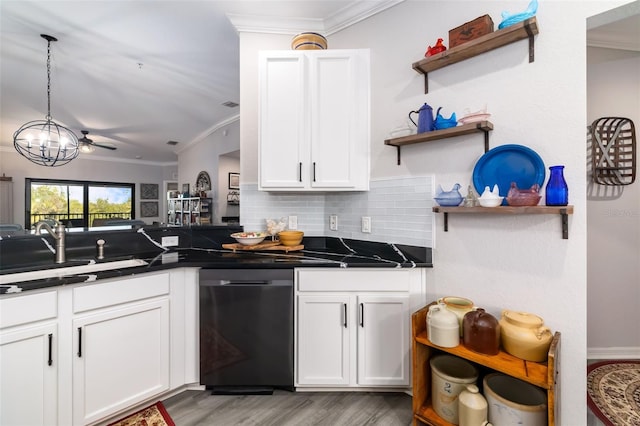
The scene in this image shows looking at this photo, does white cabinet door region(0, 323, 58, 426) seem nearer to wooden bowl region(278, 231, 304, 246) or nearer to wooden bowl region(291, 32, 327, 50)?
wooden bowl region(278, 231, 304, 246)

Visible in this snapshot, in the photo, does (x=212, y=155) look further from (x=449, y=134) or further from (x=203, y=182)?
(x=449, y=134)

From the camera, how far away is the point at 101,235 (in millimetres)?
1943

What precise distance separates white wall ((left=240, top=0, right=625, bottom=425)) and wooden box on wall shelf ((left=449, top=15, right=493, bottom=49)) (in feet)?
0.39

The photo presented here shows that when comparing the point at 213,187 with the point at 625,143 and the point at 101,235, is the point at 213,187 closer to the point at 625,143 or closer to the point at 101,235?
the point at 101,235

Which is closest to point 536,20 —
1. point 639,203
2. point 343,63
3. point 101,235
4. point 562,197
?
point 562,197

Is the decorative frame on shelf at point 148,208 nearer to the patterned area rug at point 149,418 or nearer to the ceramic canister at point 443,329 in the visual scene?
the patterned area rug at point 149,418

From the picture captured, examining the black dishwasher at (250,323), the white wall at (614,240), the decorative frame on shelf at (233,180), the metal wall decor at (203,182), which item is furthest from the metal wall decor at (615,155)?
the metal wall decor at (203,182)

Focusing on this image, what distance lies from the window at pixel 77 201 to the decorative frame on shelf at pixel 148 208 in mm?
216

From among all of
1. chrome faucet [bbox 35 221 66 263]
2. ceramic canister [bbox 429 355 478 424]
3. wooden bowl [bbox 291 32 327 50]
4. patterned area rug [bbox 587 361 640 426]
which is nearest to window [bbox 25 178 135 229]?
chrome faucet [bbox 35 221 66 263]

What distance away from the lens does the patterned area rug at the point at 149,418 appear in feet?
5.20

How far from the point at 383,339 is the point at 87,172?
27.6ft

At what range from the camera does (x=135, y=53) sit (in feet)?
9.25

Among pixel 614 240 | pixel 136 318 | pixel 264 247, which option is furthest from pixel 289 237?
pixel 614 240

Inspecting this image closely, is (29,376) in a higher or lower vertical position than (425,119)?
lower
